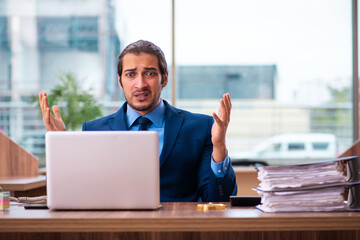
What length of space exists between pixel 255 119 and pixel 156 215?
4.44 meters

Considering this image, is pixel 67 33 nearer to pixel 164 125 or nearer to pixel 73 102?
pixel 73 102

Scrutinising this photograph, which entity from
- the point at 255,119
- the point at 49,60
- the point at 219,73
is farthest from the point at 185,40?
the point at 49,60

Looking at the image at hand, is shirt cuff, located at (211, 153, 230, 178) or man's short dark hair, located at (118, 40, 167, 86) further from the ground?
man's short dark hair, located at (118, 40, 167, 86)

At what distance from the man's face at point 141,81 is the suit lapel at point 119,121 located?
7cm

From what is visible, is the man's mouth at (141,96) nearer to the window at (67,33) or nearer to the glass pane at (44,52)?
the glass pane at (44,52)

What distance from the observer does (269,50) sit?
5.57 meters

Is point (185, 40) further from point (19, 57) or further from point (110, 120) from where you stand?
point (110, 120)

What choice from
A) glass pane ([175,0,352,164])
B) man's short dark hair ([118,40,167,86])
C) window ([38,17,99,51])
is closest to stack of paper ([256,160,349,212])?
man's short dark hair ([118,40,167,86])

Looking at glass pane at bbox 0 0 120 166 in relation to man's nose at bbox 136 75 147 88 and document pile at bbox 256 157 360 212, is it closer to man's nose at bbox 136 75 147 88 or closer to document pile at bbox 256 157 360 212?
man's nose at bbox 136 75 147 88

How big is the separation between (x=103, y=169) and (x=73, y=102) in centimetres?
367

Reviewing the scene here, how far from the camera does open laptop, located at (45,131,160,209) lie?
159 cm

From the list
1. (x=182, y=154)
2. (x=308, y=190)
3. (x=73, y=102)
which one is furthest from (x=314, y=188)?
(x=73, y=102)

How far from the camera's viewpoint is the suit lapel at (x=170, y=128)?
7.53ft

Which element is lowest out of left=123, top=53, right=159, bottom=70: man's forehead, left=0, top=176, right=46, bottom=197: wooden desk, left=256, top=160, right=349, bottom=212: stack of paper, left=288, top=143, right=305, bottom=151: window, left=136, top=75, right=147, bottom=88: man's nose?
left=0, top=176, right=46, bottom=197: wooden desk
